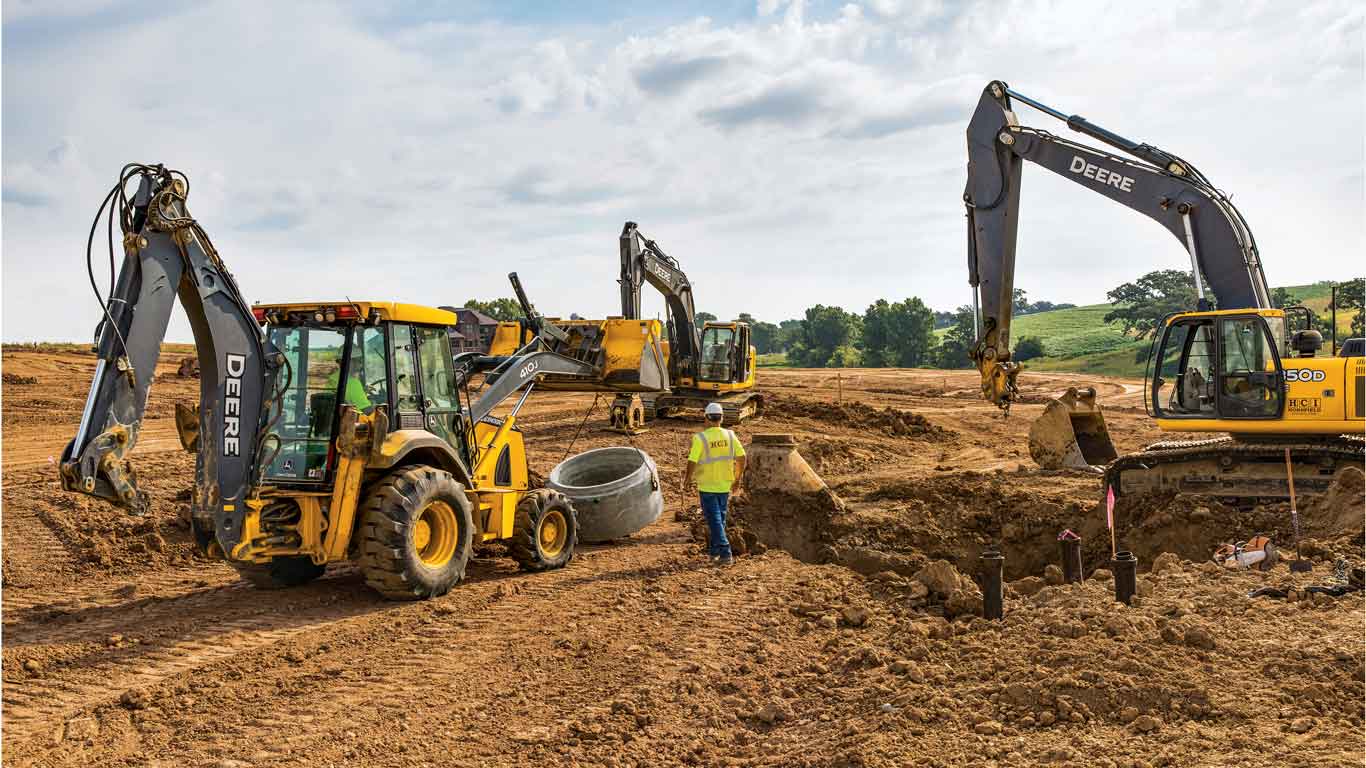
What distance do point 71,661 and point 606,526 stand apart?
5253 millimetres

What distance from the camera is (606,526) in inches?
428

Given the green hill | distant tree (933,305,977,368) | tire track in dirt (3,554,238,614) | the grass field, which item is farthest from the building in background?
tire track in dirt (3,554,238,614)

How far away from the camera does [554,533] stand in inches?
392

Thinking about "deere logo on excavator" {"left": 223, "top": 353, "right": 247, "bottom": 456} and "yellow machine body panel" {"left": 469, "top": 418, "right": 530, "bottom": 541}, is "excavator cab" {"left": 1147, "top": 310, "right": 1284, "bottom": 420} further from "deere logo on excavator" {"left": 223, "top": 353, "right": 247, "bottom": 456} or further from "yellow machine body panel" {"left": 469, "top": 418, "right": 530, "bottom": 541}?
"deere logo on excavator" {"left": 223, "top": 353, "right": 247, "bottom": 456}

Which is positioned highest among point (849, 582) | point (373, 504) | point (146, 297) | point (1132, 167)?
point (1132, 167)

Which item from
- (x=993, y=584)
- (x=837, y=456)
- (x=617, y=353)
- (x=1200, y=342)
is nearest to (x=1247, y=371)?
(x=1200, y=342)

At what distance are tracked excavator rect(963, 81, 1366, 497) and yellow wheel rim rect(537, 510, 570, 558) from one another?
681 centimetres

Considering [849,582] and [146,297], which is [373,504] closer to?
[146,297]

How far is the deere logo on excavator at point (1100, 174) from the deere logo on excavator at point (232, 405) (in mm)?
11391

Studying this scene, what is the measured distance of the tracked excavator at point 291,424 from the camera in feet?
22.7

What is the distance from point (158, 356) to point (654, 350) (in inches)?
543

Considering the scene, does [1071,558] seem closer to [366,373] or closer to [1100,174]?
[366,373]

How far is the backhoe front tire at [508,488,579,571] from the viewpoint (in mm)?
9406

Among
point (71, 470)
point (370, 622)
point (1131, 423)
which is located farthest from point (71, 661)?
point (1131, 423)
